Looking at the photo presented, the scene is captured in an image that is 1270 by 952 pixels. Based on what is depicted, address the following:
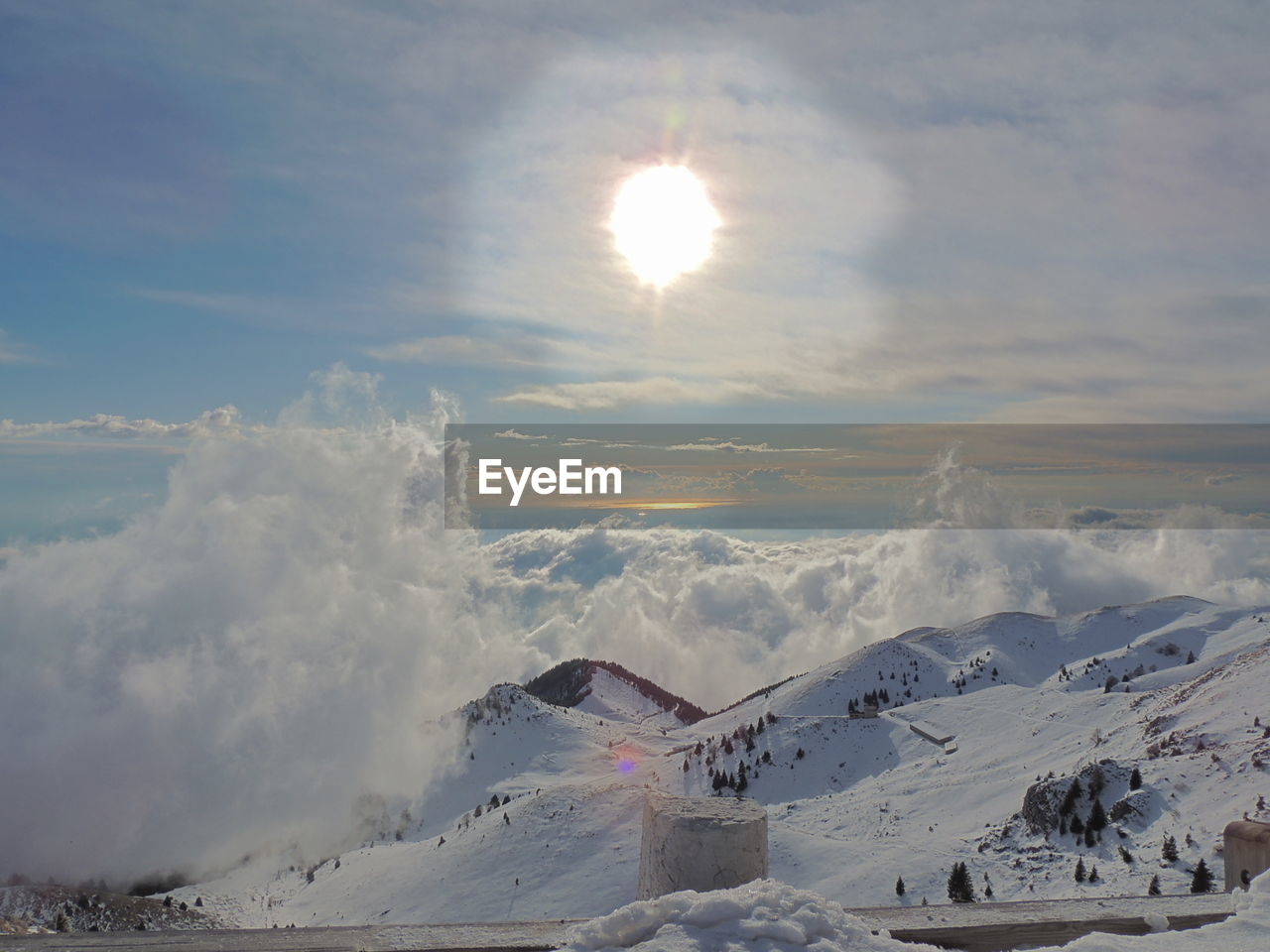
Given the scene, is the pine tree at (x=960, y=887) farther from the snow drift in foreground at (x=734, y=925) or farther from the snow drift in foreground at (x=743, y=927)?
the snow drift in foreground at (x=734, y=925)

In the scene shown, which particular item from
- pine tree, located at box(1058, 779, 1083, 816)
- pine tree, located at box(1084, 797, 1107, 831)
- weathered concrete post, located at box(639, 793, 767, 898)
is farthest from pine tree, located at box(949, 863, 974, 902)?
weathered concrete post, located at box(639, 793, 767, 898)

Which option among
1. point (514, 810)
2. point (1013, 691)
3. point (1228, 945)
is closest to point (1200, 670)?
point (1013, 691)

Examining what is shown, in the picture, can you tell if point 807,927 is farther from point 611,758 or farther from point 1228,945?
point 611,758

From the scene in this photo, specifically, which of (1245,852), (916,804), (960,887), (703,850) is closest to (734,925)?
(703,850)

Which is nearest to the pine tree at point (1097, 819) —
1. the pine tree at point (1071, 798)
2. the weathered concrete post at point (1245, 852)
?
the pine tree at point (1071, 798)

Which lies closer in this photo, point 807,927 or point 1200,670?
point 807,927
